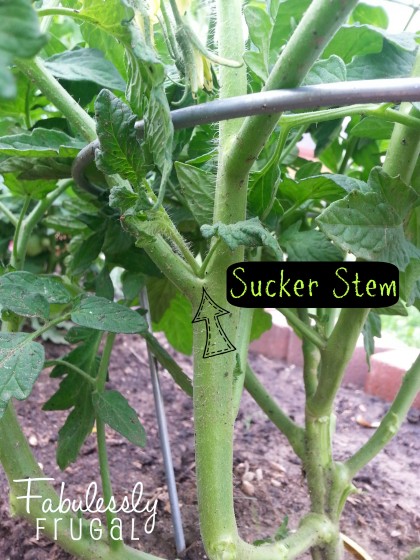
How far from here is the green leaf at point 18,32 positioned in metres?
0.24

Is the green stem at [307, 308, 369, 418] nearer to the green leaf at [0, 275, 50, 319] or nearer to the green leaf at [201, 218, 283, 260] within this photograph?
the green leaf at [201, 218, 283, 260]

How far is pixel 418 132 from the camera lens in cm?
45

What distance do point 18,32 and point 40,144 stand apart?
0.26 m

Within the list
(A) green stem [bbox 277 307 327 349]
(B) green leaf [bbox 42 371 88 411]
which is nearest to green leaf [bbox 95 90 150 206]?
(A) green stem [bbox 277 307 327 349]

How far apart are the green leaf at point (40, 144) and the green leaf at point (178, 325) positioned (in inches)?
14.3

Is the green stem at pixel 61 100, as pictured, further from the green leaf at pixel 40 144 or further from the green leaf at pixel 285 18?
the green leaf at pixel 285 18

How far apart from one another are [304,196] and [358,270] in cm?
11

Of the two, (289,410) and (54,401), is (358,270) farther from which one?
(289,410)

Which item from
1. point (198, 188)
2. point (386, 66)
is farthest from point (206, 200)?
point (386, 66)

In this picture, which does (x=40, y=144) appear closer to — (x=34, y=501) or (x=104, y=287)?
(x=104, y=287)

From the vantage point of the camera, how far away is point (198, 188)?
45 centimetres

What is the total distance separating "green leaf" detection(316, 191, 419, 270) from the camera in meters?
0.40

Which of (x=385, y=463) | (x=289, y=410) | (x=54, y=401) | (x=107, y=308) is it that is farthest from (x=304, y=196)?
(x=289, y=410)

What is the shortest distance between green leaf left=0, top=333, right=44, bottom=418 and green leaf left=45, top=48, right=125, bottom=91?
0.81 feet
